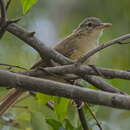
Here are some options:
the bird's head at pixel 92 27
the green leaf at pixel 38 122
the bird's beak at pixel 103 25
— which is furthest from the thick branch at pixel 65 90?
the bird's head at pixel 92 27

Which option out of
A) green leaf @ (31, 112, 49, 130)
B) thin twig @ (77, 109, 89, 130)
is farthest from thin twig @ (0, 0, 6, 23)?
thin twig @ (77, 109, 89, 130)

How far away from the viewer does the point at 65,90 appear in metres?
2.77

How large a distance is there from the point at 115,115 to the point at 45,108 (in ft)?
5.58

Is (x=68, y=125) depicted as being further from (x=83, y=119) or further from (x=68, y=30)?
(x=68, y=30)

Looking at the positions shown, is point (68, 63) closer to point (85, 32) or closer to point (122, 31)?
point (85, 32)

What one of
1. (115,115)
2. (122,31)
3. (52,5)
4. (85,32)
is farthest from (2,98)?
(52,5)

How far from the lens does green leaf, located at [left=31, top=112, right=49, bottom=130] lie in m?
3.36

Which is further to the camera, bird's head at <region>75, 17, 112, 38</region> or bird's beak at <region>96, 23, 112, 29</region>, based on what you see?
bird's head at <region>75, 17, 112, 38</region>

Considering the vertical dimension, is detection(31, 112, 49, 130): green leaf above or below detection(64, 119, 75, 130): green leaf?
above

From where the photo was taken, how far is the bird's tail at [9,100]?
3.63 meters

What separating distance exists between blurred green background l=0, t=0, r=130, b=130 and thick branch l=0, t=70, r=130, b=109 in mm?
821

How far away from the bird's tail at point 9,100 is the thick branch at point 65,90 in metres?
0.78

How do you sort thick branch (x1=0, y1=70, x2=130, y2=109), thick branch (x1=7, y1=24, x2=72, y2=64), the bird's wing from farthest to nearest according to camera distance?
the bird's wing, thick branch (x1=7, y1=24, x2=72, y2=64), thick branch (x1=0, y1=70, x2=130, y2=109)

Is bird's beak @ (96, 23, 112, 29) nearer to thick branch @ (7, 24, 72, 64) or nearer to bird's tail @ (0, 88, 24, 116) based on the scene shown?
bird's tail @ (0, 88, 24, 116)
